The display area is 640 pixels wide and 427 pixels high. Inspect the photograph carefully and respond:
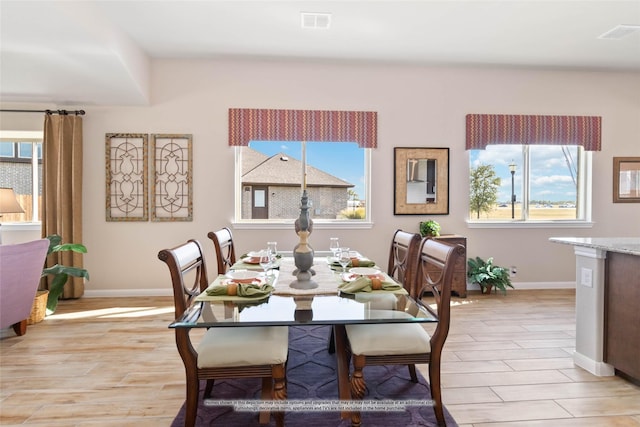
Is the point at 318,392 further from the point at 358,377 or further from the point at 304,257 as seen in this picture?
the point at 304,257

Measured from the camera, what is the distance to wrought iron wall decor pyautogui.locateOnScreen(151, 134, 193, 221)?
4.26m

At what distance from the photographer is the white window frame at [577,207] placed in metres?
4.58

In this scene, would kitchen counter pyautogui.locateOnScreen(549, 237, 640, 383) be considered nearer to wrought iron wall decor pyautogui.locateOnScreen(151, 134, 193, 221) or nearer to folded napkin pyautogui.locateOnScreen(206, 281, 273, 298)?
folded napkin pyautogui.locateOnScreen(206, 281, 273, 298)

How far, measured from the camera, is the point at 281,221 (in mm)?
4457

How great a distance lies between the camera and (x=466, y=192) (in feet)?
14.9

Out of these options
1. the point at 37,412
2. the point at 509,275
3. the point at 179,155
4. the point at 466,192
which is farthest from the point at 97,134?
the point at 509,275

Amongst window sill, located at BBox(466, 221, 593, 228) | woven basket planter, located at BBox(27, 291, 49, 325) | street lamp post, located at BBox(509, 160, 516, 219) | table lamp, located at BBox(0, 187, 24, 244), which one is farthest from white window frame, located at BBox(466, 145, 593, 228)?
table lamp, located at BBox(0, 187, 24, 244)

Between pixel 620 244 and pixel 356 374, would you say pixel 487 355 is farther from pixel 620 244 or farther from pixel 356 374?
pixel 356 374

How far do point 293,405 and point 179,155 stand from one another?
10.6 feet

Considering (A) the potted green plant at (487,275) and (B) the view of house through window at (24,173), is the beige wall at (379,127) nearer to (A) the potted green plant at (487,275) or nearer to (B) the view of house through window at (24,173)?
(A) the potted green plant at (487,275)

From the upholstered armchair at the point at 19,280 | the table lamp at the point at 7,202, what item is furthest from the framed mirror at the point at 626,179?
the table lamp at the point at 7,202

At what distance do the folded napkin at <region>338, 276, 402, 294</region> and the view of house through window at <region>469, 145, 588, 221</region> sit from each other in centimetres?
325

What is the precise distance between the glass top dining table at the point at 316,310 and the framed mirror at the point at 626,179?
454 cm

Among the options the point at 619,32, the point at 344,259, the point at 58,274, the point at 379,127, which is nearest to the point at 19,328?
the point at 58,274
